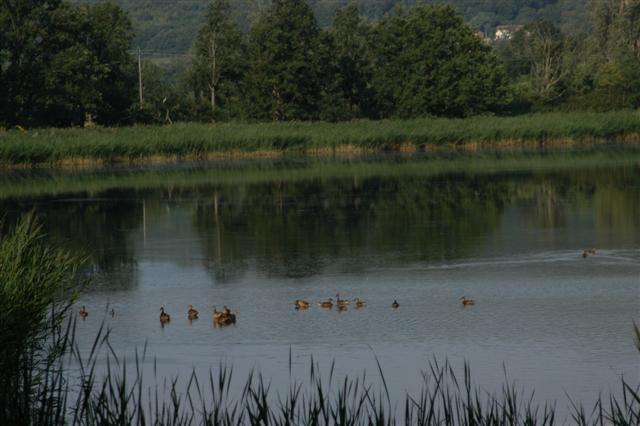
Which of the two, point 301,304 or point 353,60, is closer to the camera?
point 301,304

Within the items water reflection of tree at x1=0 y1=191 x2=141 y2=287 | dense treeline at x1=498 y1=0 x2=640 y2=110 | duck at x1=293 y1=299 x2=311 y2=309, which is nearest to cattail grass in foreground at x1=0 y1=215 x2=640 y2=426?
duck at x1=293 y1=299 x2=311 y2=309

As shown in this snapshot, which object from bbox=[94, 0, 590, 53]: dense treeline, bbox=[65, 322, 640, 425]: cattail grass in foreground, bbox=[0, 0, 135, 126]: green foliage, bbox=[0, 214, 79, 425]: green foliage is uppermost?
bbox=[94, 0, 590, 53]: dense treeline

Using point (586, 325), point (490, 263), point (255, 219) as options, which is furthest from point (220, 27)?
point (586, 325)

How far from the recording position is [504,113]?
64875mm

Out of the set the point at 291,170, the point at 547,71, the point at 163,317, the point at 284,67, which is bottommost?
the point at 163,317

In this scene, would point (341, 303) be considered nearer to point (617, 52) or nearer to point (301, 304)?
point (301, 304)

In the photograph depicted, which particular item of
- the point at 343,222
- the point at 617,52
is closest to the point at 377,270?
the point at 343,222

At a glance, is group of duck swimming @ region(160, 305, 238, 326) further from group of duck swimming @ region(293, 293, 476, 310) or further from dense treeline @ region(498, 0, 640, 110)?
dense treeline @ region(498, 0, 640, 110)

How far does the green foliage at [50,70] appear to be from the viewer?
51156mm

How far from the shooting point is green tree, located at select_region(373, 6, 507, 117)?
62344 mm

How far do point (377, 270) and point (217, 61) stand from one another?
48007mm

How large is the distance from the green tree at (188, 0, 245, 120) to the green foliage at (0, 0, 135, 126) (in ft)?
25.9

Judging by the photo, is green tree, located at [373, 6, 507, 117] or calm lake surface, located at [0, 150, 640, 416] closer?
calm lake surface, located at [0, 150, 640, 416]

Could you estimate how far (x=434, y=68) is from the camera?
209 ft
